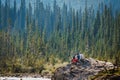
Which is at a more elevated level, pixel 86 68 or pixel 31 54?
pixel 86 68

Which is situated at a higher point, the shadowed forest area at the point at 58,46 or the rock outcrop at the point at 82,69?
the rock outcrop at the point at 82,69

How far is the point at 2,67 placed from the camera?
86000 millimetres

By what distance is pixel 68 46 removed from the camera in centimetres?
12525

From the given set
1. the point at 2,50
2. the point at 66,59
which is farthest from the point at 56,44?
the point at 2,50

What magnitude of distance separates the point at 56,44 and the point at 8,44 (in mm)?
19104

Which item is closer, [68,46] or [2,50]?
A: [2,50]

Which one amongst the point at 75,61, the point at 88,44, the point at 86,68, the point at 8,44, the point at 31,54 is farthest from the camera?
the point at 88,44

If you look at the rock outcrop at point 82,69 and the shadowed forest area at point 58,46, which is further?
the shadowed forest area at point 58,46

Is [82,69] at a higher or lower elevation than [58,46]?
higher

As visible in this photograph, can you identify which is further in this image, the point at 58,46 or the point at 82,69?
the point at 58,46

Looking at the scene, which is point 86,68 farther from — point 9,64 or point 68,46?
point 68,46

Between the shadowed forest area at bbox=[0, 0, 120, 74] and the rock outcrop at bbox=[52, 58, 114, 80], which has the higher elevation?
the rock outcrop at bbox=[52, 58, 114, 80]

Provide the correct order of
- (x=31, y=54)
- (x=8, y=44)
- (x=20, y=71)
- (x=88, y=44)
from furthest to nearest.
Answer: (x=88, y=44) < (x=8, y=44) < (x=31, y=54) < (x=20, y=71)

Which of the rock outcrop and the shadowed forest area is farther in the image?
the shadowed forest area
